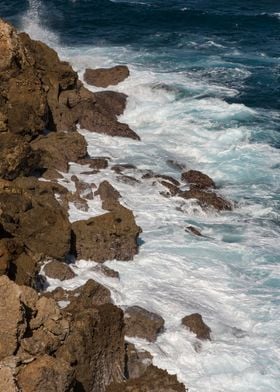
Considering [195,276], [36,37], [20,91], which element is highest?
[20,91]

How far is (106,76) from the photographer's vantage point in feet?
161

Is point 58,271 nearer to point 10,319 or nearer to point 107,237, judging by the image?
point 107,237

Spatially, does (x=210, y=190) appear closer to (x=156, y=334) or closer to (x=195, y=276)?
(x=195, y=276)

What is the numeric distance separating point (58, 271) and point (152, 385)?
339 inches

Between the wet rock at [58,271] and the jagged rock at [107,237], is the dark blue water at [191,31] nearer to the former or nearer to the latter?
the jagged rock at [107,237]

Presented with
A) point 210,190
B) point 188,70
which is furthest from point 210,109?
point 210,190

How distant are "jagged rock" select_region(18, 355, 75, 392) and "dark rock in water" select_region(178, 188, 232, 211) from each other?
18.3m

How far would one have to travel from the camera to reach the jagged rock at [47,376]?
1511 cm

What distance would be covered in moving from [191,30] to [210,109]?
2067cm

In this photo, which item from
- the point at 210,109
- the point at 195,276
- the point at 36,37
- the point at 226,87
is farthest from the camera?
the point at 36,37

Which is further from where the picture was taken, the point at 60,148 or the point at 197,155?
the point at 197,155

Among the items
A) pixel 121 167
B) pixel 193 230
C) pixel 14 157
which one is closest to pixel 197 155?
pixel 121 167

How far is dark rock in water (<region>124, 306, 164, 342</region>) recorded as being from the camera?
74.5ft

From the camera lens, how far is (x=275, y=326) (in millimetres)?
24625
